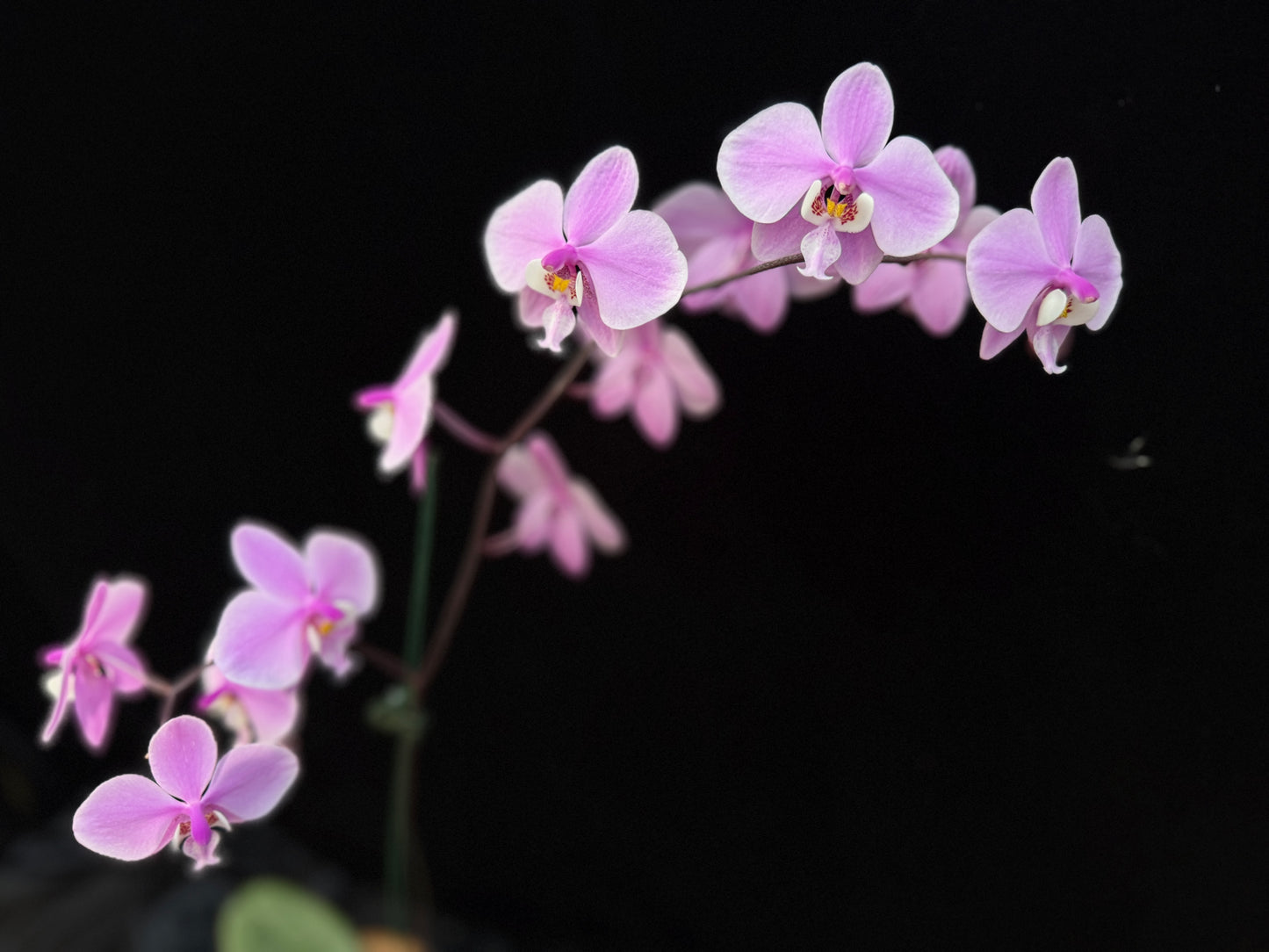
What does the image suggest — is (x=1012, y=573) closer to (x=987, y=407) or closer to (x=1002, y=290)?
(x=987, y=407)

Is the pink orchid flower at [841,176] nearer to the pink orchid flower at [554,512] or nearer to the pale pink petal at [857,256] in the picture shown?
the pale pink petal at [857,256]

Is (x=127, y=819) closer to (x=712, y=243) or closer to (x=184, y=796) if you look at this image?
(x=184, y=796)

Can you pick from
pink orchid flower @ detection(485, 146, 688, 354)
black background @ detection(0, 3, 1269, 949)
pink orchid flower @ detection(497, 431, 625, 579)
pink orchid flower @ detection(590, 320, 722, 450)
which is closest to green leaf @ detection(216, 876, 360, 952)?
black background @ detection(0, 3, 1269, 949)

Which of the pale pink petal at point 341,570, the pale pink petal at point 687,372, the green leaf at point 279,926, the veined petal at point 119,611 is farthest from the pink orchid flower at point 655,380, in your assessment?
the green leaf at point 279,926

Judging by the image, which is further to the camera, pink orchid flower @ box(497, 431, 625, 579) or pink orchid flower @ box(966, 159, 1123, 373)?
pink orchid flower @ box(497, 431, 625, 579)

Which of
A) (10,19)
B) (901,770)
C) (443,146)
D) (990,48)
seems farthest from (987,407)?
(10,19)

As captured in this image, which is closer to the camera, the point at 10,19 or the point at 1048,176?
the point at 1048,176

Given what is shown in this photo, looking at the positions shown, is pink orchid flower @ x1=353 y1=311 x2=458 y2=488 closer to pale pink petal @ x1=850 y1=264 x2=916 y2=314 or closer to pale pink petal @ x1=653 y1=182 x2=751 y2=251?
pale pink petal @ x1=653 y1=182 x2=751 y2=251
